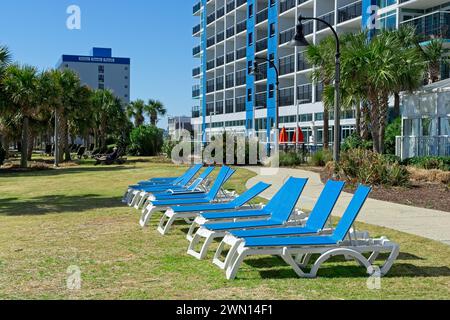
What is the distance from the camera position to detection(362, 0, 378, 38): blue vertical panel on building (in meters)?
38.5

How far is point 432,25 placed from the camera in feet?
110

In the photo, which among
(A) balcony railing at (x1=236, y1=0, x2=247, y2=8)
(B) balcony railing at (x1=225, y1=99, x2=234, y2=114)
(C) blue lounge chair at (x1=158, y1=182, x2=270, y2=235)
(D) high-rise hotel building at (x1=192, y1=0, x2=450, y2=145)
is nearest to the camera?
(C) blue lounge chair at (x1=158, y1=182, x2=270, y2=235)

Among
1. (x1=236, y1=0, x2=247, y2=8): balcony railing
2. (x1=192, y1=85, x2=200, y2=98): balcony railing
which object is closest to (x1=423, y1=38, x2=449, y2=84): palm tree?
(x1=236, y1=0, x2=247, y2=8): balcony railing

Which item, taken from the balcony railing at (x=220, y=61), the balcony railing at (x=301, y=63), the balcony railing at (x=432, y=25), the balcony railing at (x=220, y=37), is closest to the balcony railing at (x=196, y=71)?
the balcony railing at (x=220, y=61)

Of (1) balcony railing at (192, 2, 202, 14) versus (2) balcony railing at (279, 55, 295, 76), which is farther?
(1) balcony railing at (192, 2, 202, 14)

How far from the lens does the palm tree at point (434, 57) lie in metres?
30.7

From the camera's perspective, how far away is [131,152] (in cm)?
4994

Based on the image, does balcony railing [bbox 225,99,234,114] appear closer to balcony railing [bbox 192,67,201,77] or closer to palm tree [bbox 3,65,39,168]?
balcony railing [bbox 192,67,201,77]

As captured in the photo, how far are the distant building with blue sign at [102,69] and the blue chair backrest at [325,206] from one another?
144662 mm

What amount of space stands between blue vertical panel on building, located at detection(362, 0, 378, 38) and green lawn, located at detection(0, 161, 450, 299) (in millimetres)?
30270

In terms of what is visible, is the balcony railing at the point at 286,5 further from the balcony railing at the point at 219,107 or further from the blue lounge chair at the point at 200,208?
the blue lounge chair at the point at 200,208

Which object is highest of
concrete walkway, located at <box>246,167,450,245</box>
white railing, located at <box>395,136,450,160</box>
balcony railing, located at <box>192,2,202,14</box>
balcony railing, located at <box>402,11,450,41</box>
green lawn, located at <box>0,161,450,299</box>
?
balcony railing, located at <box>192,2,202,14</box>

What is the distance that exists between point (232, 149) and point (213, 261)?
23.3m

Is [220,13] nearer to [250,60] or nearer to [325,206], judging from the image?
[250,60]
